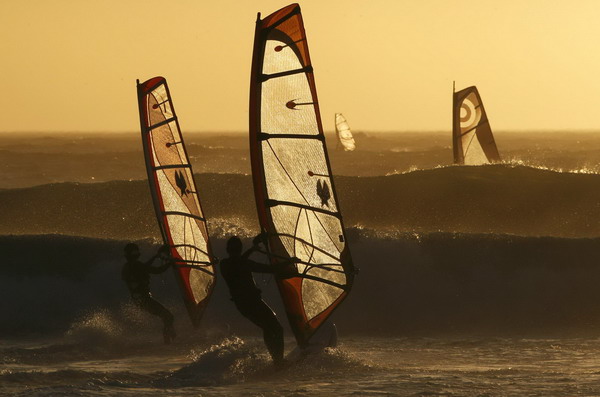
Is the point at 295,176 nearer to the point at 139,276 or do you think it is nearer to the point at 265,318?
the point at 265,318

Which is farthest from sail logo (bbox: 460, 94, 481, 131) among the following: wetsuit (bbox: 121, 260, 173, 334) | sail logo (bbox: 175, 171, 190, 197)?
wetsuit (bbox: 121, 260, 173, 334)

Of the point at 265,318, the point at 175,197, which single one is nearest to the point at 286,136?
the point at 265,318

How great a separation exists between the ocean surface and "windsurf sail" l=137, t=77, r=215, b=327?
0.65 metres

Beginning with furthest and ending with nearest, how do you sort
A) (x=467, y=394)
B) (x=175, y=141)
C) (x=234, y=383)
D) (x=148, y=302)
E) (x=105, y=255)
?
(x=105, y=255)
(x=175, y=141)
(x=148, y=302)
(x=234, y=383)
(x=467, y=394)

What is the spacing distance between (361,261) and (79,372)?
19.8ft

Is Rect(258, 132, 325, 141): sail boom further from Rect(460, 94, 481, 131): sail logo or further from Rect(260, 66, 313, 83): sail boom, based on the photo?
Rect(460, 94, 481, 131): sail logo

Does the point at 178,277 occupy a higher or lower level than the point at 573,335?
higher

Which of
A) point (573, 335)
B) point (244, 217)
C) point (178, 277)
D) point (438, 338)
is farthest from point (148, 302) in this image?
point (244, 217)

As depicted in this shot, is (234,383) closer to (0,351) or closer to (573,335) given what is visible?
(0,351)

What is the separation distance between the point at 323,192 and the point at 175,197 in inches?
92.2

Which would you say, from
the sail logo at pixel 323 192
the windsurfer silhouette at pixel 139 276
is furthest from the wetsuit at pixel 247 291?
the windsurfer silhouette at pixel 139 276

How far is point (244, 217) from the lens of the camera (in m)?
22.2

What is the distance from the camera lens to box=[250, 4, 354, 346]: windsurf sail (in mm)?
9172

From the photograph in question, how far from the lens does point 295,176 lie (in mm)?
9375
